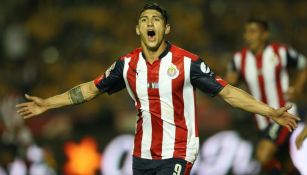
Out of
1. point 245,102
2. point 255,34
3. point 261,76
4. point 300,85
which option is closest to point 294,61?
point 300,85

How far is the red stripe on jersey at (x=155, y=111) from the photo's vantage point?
537cm

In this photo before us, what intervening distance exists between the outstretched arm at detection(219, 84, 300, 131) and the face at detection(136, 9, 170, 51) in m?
0.60

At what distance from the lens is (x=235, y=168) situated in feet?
30.9

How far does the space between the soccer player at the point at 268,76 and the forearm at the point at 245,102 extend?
2.15 m

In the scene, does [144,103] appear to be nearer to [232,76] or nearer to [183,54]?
[183,54]

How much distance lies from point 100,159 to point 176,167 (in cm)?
463

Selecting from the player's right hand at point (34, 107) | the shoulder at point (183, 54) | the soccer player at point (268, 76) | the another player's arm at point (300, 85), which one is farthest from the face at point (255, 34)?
the player's right hand at point (34, 107)

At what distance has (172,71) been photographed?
17.4 feet

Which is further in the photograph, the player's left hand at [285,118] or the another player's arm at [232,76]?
the another player's arm at [232,76]

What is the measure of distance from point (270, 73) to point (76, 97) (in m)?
2.50

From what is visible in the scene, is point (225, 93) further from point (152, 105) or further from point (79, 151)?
point (79, 151)

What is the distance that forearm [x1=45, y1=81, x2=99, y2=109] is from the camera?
18.6 ft

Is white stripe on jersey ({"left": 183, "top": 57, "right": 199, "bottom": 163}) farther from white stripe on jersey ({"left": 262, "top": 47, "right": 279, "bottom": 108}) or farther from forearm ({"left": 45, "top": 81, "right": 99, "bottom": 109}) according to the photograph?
white stripe on jersey ({"left": 262, "top": 47, "right": 279, "bottom": 108})

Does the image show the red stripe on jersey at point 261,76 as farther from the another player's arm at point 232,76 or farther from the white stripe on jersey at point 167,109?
the white stripe on jersey at point 167,109
